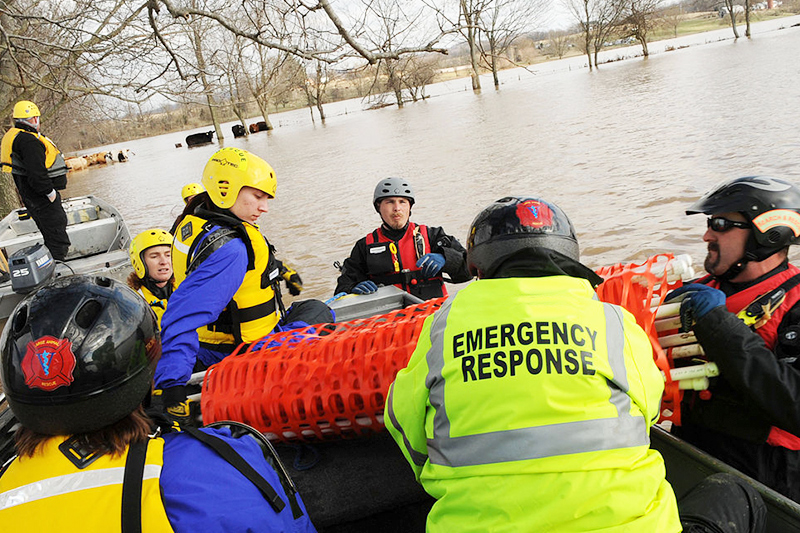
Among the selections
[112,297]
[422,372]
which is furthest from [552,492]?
[112,297]

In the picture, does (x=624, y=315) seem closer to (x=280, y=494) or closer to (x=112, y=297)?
(x=280, y=494)

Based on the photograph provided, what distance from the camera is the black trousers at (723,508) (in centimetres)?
179

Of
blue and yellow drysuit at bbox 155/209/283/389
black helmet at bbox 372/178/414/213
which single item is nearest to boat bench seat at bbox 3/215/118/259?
black helmet at bbox 372/178/414/213

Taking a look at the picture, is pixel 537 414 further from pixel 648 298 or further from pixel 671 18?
pixel 671 18

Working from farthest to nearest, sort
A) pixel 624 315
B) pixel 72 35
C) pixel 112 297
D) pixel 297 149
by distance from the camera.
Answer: pixel 297 149 < pixel 72 35 < pixel 624 315 < pixel 112 297

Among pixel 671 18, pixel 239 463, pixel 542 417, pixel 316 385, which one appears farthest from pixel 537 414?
pixel 671 18

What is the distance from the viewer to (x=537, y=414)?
57.0 inches

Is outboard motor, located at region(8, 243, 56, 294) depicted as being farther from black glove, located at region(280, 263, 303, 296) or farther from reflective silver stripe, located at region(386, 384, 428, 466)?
reflective silver stripe, located at region(386, 384, 428, 466)

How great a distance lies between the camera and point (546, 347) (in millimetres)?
1503

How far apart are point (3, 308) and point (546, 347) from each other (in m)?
8.27

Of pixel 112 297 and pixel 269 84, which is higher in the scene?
pixel 269 84

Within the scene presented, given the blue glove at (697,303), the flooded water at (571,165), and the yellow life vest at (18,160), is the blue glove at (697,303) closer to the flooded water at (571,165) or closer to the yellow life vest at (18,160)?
the flooded water at (571,165)

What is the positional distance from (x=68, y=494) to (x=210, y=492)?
334 millimetres

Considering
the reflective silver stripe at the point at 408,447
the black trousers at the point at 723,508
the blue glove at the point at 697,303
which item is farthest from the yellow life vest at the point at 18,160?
the black trousers at the point at 723,508
